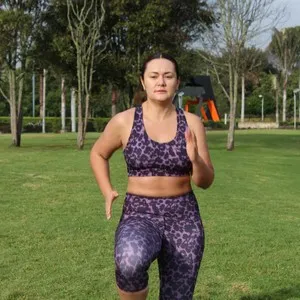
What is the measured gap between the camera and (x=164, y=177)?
120 inches

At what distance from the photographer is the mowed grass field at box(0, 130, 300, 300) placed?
5023 millimetres

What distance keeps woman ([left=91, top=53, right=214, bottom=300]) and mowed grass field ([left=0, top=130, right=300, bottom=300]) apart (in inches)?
73.4

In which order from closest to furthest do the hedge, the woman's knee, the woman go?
1. the woman's knee
2. the woman
3. the hedge

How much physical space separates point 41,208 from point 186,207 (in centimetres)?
644

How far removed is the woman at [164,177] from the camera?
2.99 m

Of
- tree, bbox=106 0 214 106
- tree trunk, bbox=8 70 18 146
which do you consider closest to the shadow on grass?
tree, bbox=106 0 214 106

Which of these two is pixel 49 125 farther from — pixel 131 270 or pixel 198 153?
pixel 131 270

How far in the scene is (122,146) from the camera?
10.5 feet

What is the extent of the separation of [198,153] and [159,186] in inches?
11.2

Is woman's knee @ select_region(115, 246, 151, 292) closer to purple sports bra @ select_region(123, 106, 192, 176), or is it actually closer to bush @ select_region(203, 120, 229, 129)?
purple sports bra @ select_region(123, 106, 192, 176)

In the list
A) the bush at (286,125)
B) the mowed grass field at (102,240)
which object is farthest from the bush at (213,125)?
the mowed grass field at (102,240)

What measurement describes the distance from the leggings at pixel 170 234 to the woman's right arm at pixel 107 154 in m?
0.13

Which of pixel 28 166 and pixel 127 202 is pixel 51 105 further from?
pixel 127 202

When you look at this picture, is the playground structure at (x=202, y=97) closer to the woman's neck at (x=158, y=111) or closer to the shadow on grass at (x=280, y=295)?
the shadow on grass at (x=280, y=295)
